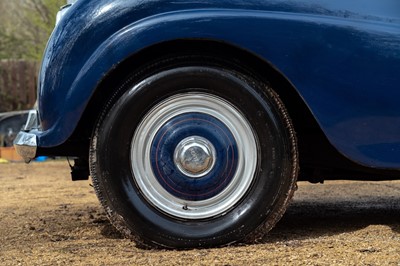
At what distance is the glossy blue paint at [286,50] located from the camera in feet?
10.7

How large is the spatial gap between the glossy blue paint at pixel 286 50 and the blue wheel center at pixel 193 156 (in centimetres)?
41

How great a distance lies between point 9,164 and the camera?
434 inches

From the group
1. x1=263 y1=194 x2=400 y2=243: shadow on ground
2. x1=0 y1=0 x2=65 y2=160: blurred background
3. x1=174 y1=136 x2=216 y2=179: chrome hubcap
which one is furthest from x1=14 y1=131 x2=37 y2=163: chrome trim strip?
x1=0 y1=0 x2=65 y2=160: blurred background

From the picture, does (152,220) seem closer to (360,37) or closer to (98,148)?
(98,148)

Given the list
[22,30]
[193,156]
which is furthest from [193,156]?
[22,30]

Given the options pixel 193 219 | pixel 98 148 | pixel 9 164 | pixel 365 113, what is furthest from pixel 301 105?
pixel 9 164

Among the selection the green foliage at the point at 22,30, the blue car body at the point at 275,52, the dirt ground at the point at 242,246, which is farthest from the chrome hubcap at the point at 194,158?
the green foliage at the point at 22,30

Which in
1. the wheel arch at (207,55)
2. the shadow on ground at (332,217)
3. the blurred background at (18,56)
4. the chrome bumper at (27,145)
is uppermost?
the wheel arch at (207,55)

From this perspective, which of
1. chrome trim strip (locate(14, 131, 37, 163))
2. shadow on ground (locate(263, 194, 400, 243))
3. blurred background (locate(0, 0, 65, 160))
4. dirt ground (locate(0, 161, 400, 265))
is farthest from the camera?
blurred background (locate(0, 0, 65, 160))

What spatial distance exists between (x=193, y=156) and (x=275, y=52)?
25.9 inches

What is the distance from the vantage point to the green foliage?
17.8 meters

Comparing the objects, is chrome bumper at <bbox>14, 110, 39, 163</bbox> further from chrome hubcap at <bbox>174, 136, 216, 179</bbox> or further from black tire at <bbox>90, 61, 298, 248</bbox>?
chrome hubcap at <bbox>174, 136, 216, 179</bbox>

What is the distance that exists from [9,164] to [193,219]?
835 cm

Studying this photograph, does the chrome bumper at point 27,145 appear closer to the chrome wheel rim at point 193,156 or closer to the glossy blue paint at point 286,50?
the glossy blue paint at point 286,50
